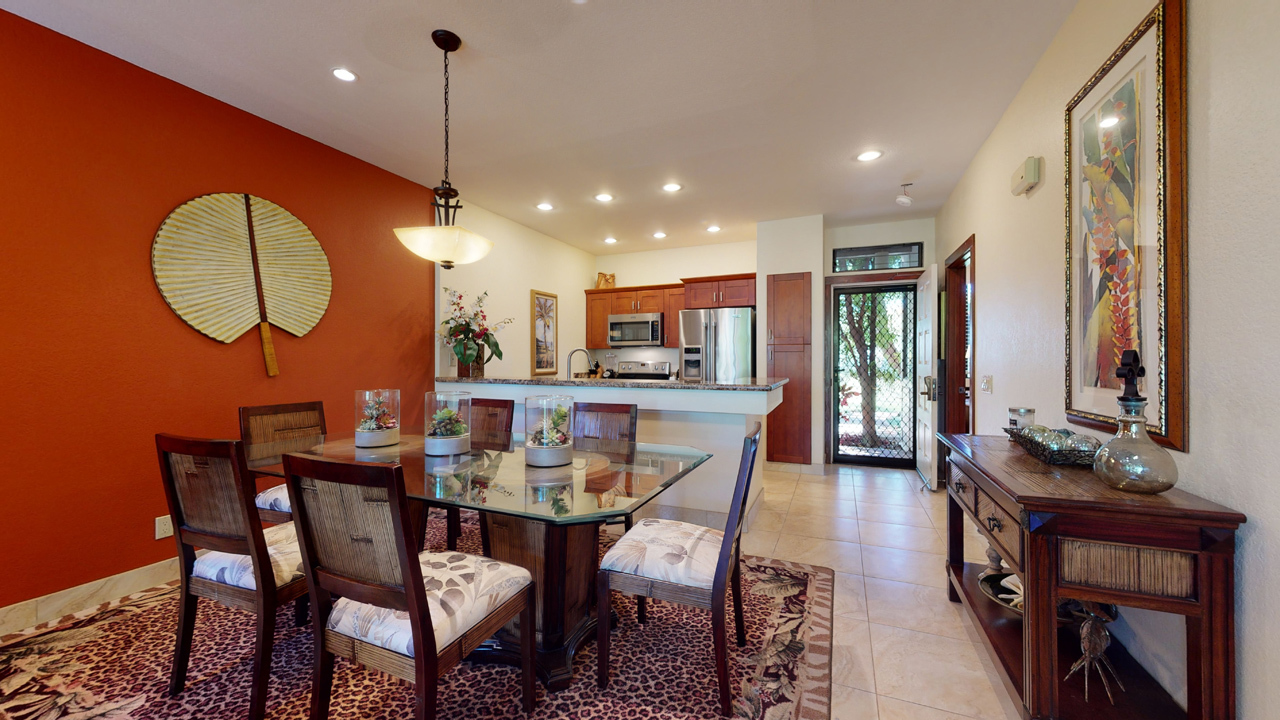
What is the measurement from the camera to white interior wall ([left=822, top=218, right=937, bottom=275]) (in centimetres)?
494

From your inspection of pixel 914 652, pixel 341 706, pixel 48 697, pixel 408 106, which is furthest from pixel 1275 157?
pixel 48 697

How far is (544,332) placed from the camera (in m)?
5.47

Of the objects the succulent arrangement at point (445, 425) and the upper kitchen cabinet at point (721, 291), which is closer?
the succulent arrangement at point (445, 425)

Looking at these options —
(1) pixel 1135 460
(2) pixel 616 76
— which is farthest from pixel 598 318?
(1) pixel 1135 460

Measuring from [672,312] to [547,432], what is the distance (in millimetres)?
4232

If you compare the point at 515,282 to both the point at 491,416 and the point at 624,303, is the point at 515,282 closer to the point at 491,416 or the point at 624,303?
the point at 624,303

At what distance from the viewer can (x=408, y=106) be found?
2670 mm

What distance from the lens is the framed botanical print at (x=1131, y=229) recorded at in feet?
4.45

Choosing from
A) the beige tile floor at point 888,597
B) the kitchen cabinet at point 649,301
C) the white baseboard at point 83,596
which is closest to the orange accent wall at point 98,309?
the white baseboard at point 83,596

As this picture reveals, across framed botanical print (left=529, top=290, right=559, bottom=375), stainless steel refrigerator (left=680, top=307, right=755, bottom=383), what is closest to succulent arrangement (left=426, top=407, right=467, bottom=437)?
framed botanical print (left=529, top=290, right=559, bottom=375)

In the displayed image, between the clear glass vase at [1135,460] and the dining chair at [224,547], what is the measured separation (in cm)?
242

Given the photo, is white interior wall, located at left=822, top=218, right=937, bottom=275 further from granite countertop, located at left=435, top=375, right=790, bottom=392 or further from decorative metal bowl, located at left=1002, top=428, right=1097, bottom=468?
decorative metal bowl, located at left=1002, top=428, right=1097, bottom=468

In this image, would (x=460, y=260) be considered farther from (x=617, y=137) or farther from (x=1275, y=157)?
(x=1275, y=157)

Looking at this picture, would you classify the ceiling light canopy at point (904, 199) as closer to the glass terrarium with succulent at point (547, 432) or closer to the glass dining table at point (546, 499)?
the glass dining table at point (546, 499)
